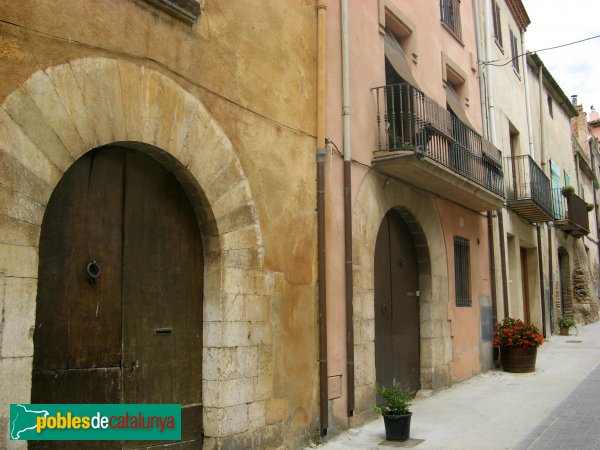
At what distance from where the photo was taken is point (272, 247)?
6.28m

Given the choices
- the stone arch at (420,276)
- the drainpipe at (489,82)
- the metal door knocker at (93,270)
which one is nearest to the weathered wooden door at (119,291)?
the metal door knocker at (93,270)

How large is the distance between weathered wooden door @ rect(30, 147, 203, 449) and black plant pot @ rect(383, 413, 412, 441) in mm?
2227

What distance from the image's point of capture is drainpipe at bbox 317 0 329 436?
263 inches

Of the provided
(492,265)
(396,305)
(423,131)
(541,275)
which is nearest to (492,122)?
(492,265)

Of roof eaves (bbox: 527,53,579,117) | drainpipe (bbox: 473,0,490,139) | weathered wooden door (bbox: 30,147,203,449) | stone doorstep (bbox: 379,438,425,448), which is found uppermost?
roof eaves (bbox: 527,53,579,117)

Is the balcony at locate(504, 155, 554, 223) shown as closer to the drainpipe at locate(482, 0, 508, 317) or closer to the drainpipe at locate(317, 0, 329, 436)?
the drainpipe at locate(482, 0, 508, 317)

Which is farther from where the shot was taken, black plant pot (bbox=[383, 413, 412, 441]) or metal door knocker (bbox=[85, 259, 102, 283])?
black plant pot (bbox=[383, 413, 412, 441])

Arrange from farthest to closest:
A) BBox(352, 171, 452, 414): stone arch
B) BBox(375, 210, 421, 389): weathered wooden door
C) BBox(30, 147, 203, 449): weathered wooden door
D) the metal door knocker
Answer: BBox(375, 210, 421, 389): weathered wooden door < BBox(352, 171, 452, 414): stone arch < the metal door knocker < BBox(30, 147, 203, 449): weathered wooden door

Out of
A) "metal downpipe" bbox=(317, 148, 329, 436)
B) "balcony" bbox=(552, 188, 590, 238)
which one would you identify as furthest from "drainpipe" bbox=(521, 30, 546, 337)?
"metal downpipe" bbox=(317, 148, 329, 436)

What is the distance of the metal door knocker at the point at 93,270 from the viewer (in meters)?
4.73

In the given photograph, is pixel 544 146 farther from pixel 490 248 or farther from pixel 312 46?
pixel 312 46

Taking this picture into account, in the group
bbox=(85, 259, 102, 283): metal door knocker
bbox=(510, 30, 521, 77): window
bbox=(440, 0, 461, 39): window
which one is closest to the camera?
bbox=(85, 259, 102, 283): metal door knocker

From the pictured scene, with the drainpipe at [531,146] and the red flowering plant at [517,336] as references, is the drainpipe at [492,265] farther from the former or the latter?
the drainpipe at [531,146]

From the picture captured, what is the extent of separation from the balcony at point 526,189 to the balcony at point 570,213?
3027 millimetres
